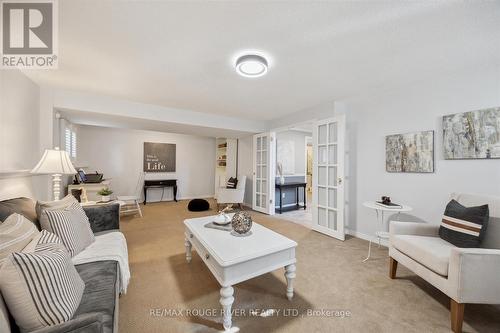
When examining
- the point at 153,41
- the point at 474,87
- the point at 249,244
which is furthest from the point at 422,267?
the point at 153,41

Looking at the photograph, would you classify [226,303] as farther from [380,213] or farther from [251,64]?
[380,213]

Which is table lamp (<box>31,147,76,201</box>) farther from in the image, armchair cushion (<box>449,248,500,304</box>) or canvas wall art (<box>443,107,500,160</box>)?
canvas wall art (<box>443,107,500,160</box>)

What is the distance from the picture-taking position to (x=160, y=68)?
7.41ft

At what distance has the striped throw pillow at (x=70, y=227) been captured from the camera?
1.48 m

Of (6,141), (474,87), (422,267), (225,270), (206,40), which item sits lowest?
(422,267)

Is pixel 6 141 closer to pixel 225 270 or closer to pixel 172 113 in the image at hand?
pixel 172 113

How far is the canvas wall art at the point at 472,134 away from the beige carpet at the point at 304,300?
144cm

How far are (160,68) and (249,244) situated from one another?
2139mm

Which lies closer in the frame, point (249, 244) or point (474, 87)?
point (249, 244)

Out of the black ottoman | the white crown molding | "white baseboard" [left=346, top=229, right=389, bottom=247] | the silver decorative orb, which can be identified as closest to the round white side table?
"white baseboard" [left=346, top=229, right=389, bottom=247]

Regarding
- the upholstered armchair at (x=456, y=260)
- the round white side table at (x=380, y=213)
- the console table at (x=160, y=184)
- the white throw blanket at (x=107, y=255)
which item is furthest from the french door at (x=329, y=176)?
the console table at (x=160, y=184)

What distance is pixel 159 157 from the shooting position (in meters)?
6.22

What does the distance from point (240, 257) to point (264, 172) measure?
3.52 meters

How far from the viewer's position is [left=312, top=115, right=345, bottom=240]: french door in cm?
308
